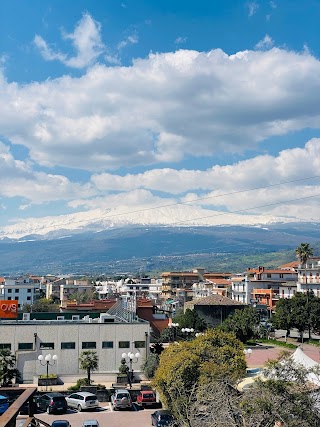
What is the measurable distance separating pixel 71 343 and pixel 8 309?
6.47m

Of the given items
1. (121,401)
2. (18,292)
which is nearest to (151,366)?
(121,401)

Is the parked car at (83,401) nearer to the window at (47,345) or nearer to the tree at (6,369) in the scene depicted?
the tree at (6,369)

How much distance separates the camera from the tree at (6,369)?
31.7 metres

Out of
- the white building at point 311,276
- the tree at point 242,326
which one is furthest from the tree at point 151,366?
the white building at point 311,276

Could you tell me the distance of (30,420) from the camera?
5441 millimetres

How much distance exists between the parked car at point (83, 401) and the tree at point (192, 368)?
16.2 feet

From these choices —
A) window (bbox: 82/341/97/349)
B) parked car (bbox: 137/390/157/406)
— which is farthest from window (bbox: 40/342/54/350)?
parked car (bbox: 137/390/157/406)

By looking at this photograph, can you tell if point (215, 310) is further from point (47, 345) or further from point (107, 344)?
point (47, 345)

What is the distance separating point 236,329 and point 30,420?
48.7 m

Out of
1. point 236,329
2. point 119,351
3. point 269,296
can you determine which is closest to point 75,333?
point 119,351

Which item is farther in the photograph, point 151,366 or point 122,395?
point 151,366

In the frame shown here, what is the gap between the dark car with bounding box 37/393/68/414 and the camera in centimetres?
2611

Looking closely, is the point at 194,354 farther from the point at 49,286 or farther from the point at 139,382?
the point at 49,286

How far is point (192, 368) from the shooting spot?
74.9 ft
